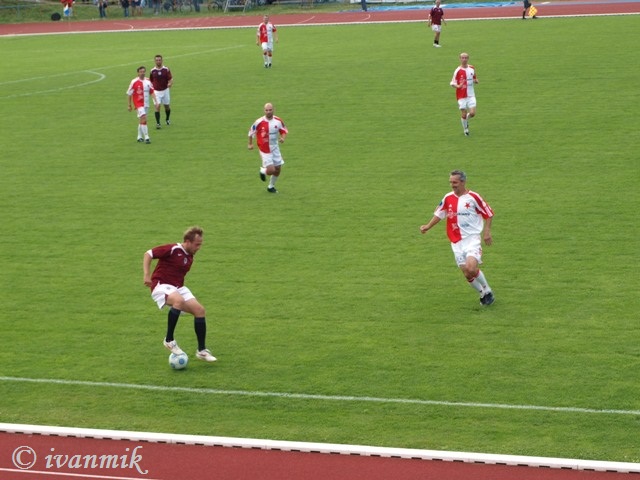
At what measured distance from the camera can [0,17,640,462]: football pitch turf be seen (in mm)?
13117

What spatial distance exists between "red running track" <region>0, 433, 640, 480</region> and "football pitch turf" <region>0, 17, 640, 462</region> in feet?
1.82

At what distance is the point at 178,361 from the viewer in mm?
14398

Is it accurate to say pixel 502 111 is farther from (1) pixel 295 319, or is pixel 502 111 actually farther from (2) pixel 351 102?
(1) pixel 295 319

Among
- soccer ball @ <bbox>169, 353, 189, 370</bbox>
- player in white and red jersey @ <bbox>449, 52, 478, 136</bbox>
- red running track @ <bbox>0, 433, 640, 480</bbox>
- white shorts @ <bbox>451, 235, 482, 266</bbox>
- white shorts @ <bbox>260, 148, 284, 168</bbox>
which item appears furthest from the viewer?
player in white and red jersey @ <bbox>449, 52, 478, 136</bbox>

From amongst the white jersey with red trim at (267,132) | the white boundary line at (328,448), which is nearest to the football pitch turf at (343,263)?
the white boundary line at (328,448)

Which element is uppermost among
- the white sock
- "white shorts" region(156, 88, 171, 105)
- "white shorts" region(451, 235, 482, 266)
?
"white shorts" region(451, 235, 482, 266)

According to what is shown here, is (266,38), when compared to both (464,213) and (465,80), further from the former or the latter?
(464,213)

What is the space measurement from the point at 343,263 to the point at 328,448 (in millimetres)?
7834

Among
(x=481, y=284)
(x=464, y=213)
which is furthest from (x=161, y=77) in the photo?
(x=481, y=284)

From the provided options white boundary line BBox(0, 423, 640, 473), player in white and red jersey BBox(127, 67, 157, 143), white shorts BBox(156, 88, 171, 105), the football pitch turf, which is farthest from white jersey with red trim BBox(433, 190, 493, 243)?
white shorts BBox(156, 88, 171, 105)

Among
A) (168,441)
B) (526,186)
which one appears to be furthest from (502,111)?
(168,441)

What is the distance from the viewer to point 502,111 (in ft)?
108

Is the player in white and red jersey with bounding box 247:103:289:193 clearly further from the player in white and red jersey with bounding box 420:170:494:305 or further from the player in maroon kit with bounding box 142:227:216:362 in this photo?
the player in maroon kit with bounding box 142:227:216:362

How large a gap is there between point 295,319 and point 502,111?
1823 cm
